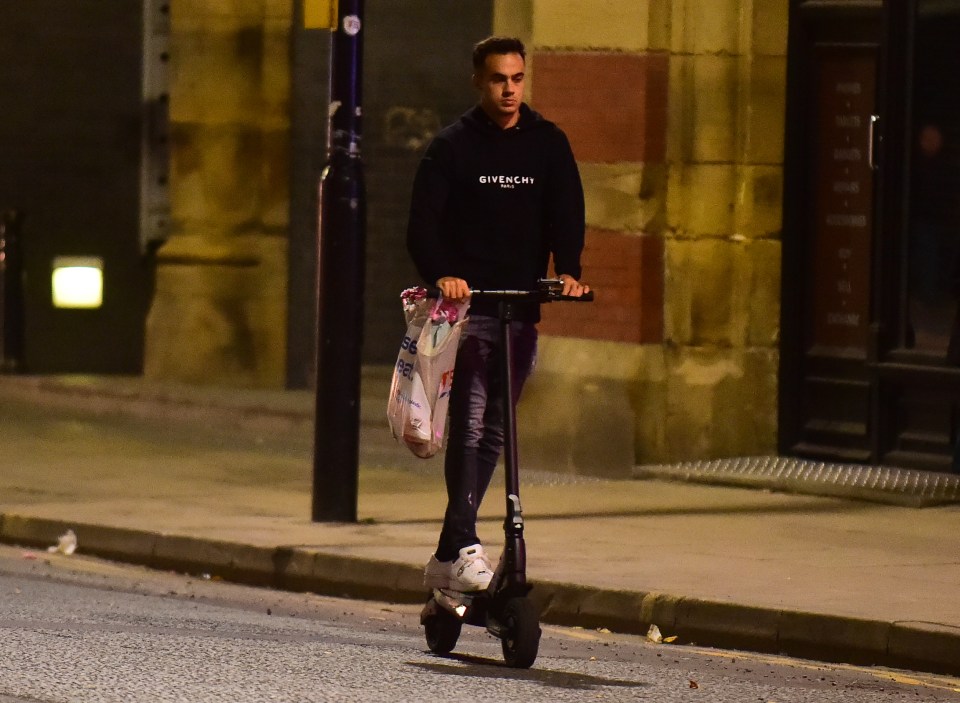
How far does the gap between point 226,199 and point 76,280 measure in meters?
1.44

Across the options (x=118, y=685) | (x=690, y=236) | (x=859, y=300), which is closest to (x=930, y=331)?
(x=859, y=300)

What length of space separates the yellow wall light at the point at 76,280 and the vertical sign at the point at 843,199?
5.92 metres

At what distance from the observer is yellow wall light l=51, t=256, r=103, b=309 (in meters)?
16.9

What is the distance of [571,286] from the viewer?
24.7 ft

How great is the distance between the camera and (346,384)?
35.5ft

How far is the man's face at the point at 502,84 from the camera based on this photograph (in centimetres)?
762

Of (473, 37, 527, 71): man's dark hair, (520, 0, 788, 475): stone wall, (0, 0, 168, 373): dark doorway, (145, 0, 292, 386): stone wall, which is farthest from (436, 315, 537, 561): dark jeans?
(0, 0, 168, 373): dark doorway

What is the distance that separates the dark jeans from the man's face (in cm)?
66

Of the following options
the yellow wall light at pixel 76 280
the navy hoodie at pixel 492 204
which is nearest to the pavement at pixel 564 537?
the navy hoodie at pixel 492 204

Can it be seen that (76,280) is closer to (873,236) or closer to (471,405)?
(873,236)

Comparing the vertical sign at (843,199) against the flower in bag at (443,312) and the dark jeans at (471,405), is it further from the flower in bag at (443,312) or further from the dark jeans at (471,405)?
the flower in bag at (443,312)

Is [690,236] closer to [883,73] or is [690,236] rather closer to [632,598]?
[883,73]

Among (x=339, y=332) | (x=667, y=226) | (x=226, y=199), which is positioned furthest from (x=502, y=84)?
(x=226, y=199)

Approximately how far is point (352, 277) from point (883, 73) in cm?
321
